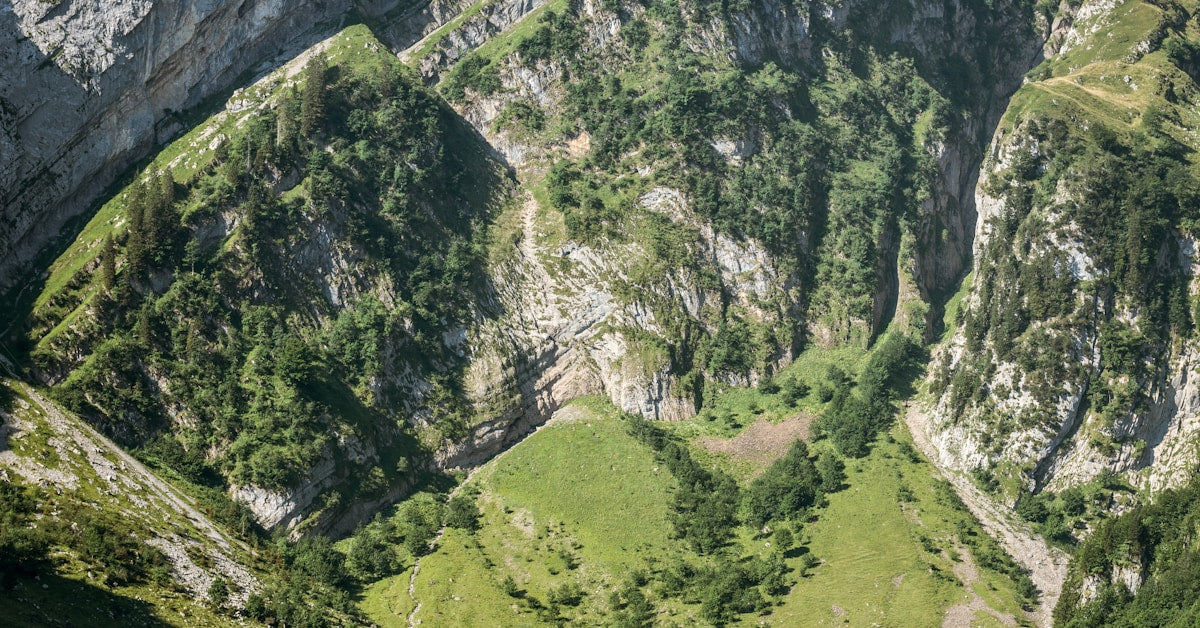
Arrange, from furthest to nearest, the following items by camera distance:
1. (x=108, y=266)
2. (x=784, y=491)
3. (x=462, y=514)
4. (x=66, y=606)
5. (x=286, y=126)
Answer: (x=286, y=126)
(x=784, y=491)
(x=462, y=514)
(x=108, y=266)
(x=66, y=606)

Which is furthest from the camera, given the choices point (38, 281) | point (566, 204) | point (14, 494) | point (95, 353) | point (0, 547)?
point (566, 204)

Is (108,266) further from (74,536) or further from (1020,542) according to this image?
(1020,542)

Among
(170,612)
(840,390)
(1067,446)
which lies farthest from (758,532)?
(170,612)

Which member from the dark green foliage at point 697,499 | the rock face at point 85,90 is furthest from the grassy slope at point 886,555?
the rock face at point 85,90

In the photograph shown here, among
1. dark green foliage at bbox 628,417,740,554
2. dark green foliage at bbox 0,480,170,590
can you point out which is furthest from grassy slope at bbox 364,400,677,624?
dark green foliage at bbox 0,480,170,590

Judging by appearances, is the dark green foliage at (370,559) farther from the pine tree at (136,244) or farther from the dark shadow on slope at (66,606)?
the pine tree at (136,244)

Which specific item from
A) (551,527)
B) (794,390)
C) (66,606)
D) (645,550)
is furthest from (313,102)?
(66,606)

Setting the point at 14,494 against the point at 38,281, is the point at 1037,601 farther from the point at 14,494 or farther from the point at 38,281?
the point at 38,281
